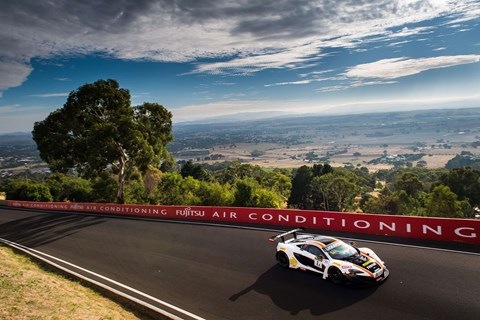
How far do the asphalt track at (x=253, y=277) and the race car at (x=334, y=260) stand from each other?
33cm

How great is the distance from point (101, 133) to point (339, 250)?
26.6 metres

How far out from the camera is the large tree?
32.5 metres

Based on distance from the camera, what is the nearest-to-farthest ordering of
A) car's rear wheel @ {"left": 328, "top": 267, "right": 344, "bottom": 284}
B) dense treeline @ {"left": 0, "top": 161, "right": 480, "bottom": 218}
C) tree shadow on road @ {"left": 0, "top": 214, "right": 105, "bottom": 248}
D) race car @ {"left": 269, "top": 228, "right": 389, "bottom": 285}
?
race car @ {"left": 269, "top": 228, "right": 389, "bottom": 285} < car's rear wheel @ {"left": 328, "top": 267, "right": 344, "bottom": 284} < tree shadow on road @ {"left": 0, "top": 214, "right": 105, "bottom": 248} < dense treeline @ {"left": 0, "top": 161, "right": 480, "bottom": 218}

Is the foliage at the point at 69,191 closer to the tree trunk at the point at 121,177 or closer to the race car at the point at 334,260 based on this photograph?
the tree trunk at the point at 121,177

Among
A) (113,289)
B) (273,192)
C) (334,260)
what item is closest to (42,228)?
(113,289)

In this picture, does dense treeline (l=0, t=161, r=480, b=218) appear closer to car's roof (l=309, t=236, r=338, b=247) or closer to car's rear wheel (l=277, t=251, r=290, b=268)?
car's rear wheel (l=277, t=251, r=290, b=268)

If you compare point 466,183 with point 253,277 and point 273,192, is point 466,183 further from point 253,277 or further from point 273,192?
point 253,277

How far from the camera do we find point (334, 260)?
11.6 metres

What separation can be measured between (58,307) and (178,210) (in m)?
15.0

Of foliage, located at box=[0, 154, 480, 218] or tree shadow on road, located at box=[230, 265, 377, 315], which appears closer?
tree shadow on road, located at box=[230, 265, 377, 315]

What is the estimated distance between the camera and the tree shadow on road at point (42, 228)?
71.5ft

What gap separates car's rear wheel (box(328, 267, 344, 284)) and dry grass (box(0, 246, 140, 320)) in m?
6.87

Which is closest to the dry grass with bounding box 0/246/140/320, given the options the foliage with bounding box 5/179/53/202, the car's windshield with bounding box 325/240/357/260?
the car's windshield with bounding box 325/240/357/260

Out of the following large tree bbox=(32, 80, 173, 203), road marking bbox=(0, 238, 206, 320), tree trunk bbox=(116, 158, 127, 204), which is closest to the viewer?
road marking bbox=(0, 238, 206, 320)
